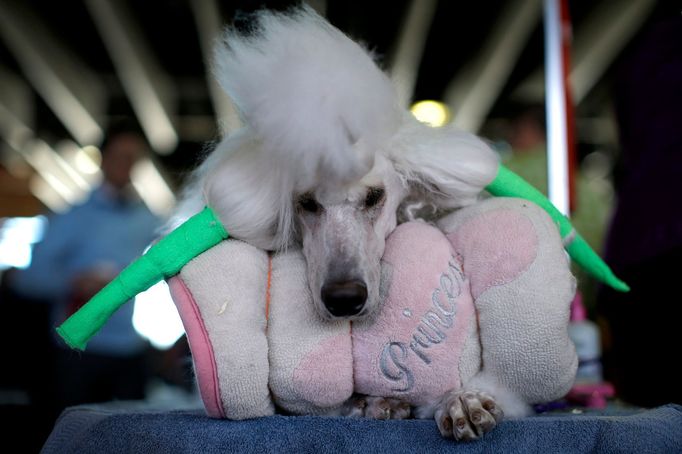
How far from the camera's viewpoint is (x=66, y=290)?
1.98 meters

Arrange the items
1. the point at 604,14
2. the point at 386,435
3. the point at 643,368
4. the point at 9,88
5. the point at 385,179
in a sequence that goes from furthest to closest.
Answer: the point at 9,88 < the point at 604,14 < the point at 643,368 < the point at 385,179 < the point at 386,435

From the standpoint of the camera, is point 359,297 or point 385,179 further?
point 385,179

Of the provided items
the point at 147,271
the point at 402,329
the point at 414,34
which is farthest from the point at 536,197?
the point at 414,34

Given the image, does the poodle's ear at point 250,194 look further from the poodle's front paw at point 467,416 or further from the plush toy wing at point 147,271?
the poodle's front paw at point 467,416

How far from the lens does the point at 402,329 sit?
725 millimetres

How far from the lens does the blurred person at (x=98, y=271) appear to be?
1910 mm

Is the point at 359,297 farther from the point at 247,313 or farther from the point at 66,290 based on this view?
the point at 66,290

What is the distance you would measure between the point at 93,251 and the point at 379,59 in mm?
1393

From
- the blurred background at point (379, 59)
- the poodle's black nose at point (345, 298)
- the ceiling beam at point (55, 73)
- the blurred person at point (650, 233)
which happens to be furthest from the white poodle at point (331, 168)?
the ceiling beam at point (55, 73)

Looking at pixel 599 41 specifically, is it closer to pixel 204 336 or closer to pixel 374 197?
pixel 374 197

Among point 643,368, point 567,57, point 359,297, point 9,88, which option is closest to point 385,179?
point 359,297

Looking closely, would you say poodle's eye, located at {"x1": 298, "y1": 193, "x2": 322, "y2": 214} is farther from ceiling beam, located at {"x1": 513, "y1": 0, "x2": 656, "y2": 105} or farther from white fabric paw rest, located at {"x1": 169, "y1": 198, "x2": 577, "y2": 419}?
ceiling beam, located at {"x1": 513, "y1": 0, "x2": 656, "y2": 105}

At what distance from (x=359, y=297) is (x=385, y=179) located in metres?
0.18

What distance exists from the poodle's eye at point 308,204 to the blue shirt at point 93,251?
127 cm
